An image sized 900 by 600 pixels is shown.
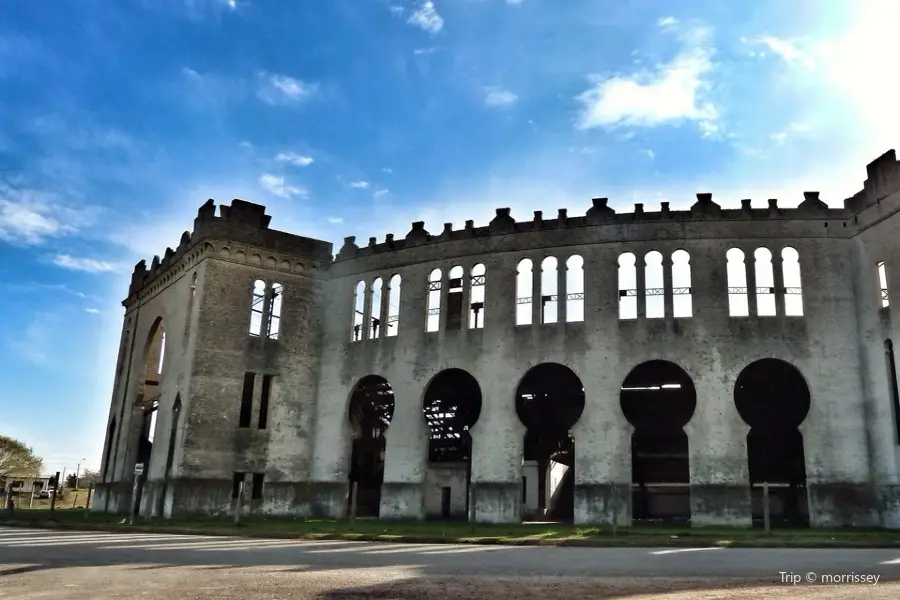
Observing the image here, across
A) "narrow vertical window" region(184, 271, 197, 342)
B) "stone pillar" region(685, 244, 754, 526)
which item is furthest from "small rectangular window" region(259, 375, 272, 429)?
"stone pillar" region(685, 244, 754, 526)

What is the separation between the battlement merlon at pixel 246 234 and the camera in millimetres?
38406

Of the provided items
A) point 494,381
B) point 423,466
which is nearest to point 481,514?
point 423,466

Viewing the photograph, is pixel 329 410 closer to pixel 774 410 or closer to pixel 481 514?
pixel 481 514

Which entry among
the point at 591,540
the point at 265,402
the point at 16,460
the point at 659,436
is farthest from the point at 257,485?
the point at 16,460

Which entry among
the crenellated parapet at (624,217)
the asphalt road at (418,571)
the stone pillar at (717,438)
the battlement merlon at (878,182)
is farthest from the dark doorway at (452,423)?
the asphalt road at (418,571)

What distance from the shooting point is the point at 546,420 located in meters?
44.4

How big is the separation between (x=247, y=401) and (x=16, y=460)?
53818 mm

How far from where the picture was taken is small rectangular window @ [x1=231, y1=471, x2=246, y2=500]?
36.0 meters

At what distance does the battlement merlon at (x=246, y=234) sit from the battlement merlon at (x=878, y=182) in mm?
26681

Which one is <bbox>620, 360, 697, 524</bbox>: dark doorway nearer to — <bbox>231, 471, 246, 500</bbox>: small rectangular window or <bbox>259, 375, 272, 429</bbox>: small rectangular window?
<bbox>259, 375, 272, 429</bbox>: small rectangular window

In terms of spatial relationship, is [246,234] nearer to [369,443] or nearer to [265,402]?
[265,402]

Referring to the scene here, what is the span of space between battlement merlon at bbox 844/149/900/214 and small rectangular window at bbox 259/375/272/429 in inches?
1144

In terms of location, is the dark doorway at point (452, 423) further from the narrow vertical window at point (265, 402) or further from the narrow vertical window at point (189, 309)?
the narrow vertical window at point (189, 309)

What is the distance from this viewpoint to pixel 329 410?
38.9m
